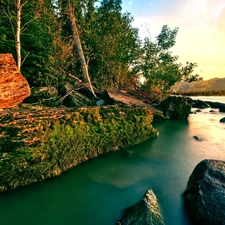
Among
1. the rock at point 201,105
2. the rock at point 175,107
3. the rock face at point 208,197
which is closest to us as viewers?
the rock face at point 208,197

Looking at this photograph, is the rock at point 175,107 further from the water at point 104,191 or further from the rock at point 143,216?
the rock at point 143,216

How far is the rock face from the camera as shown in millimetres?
3629

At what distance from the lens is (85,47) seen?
17.1 metres

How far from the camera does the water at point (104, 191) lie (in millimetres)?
4113

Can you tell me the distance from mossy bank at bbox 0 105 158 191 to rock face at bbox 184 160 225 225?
3.64 meters

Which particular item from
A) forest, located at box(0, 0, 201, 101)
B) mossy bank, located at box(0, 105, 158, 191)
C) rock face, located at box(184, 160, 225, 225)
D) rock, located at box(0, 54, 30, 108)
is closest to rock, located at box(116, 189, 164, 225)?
rock face, located at box(184, 160, 225, 225)

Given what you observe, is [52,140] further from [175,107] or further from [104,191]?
[175,107]

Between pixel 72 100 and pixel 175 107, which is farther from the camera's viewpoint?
pixel 175 107

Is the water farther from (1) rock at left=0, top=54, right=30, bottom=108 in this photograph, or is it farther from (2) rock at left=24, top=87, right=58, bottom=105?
(2) rock at left=24, top=87, right=58, bottom=105

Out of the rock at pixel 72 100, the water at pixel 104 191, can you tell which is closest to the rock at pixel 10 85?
the water at pixel 104 191

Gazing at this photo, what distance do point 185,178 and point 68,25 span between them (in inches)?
588

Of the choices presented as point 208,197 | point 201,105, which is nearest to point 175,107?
point 208,197

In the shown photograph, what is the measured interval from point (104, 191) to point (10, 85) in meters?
5.14

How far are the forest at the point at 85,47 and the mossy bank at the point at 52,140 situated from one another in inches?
168
